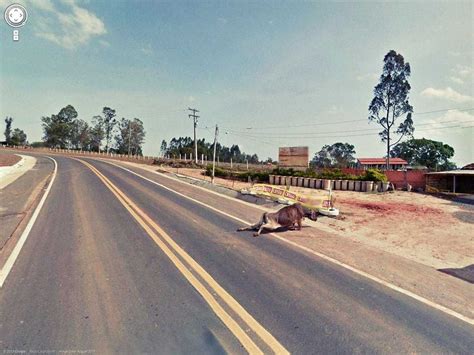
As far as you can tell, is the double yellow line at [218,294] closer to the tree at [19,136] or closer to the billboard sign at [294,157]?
the billboard sign at [294,157]

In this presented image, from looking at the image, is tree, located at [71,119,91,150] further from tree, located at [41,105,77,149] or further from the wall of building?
the wall of building

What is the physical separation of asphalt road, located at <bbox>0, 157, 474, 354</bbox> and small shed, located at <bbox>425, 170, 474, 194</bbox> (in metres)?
23.5

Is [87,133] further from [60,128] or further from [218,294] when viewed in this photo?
[218,294]

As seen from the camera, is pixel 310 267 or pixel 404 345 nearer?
pixel 404 345

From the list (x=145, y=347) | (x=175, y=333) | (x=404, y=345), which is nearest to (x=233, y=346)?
(x=175, y=333)

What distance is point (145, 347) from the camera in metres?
2.95

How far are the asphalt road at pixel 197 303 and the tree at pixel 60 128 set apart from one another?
10248 centimetres

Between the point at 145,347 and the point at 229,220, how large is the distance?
6671 millimetres

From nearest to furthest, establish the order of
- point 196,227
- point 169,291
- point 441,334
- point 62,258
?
point 441,334
point 169,291
point 62,258
point 196,227

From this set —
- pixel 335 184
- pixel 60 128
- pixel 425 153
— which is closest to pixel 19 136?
pixel 60 128

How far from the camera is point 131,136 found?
290 ft

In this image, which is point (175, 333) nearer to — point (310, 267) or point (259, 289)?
point (259, 289)

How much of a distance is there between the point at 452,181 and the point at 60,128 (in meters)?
107

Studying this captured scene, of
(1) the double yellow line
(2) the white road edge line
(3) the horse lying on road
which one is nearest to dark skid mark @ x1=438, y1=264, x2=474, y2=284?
(3) the horse lying on road
